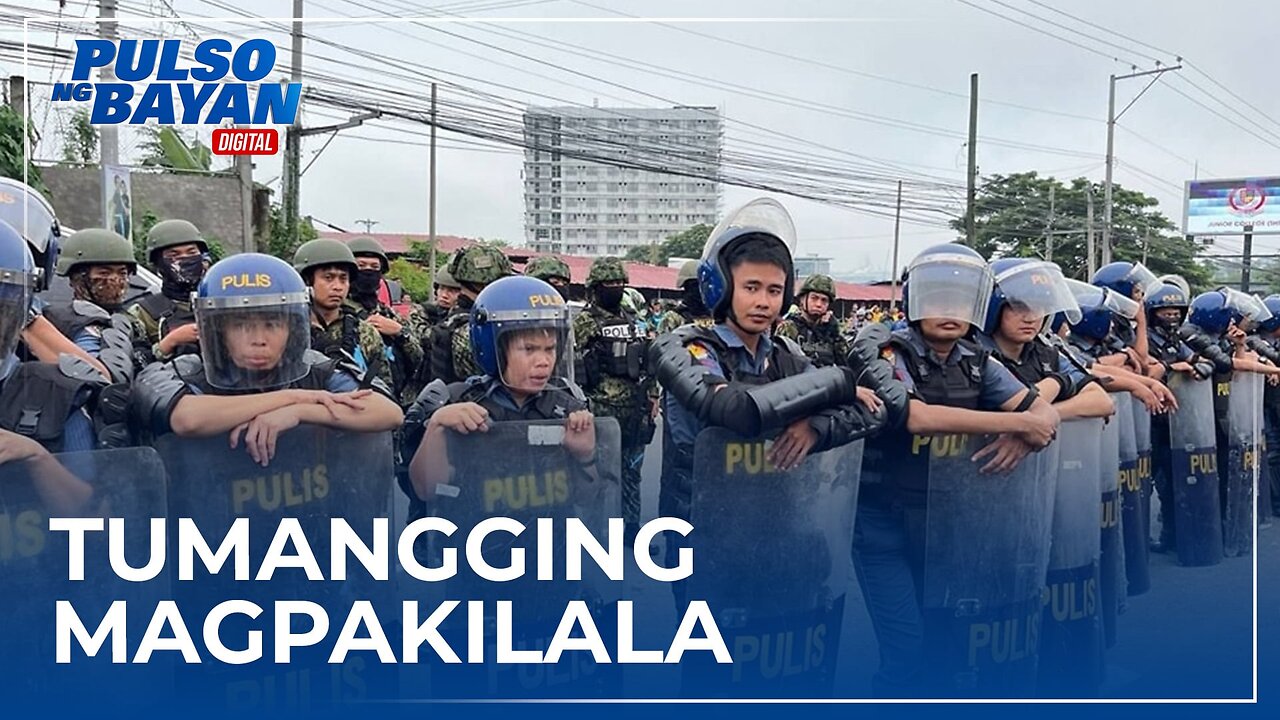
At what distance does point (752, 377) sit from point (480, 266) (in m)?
3.01

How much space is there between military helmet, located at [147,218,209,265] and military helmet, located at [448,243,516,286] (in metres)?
1.33

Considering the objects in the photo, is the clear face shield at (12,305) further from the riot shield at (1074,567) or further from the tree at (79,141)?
the riot shield at (1074,567)

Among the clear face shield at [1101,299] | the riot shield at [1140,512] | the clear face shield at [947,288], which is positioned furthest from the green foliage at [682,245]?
the riot shield at [1140,512]

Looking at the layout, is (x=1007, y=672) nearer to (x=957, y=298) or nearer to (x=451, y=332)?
(x=957, y=298)

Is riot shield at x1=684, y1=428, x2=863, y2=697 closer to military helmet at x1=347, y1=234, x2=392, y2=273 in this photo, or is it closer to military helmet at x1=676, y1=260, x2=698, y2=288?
military helmet at x1=347, y1=234, x2=392, y2=273

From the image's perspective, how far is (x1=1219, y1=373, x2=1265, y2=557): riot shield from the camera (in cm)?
557

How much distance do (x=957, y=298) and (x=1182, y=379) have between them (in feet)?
9.16

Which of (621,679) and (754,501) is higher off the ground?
(754,501)

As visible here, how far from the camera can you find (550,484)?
269 cm

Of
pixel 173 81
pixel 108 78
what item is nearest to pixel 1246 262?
pixel 173 81

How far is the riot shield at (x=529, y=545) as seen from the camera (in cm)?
266

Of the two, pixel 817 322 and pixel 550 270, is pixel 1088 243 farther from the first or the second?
pixel 550 270

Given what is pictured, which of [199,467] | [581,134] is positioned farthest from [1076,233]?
[199,467]

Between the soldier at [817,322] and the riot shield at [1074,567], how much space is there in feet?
12.8
